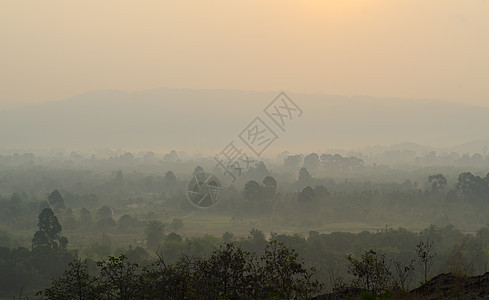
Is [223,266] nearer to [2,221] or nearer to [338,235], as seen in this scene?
[338,235]

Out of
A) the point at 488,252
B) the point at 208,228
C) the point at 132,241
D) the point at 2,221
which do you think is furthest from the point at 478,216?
the point at 2,221

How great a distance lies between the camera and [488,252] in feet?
129

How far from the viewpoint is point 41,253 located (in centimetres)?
4356

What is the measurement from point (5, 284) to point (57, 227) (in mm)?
10735

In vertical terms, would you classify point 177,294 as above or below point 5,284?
above

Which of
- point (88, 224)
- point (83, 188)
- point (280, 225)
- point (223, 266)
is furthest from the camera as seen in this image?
point (83, 188)

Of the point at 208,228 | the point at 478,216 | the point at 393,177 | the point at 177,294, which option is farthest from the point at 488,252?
the point at 393,177

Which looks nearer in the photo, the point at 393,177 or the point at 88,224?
the point at 88,224

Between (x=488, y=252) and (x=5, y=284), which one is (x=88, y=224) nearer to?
(x=5, y=284)

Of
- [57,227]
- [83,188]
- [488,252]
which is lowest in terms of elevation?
[488,252]

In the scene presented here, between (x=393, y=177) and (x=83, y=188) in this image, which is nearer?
(x=83, y=188)

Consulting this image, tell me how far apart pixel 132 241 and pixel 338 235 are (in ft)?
106

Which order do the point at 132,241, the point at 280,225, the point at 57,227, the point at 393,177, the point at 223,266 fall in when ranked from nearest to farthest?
1. the point at 223,266
2. the point at 57,227
3. the point at 132,241
4. the point at 280,225
5. the point at 393,177

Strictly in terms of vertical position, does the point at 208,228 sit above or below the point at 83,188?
below
